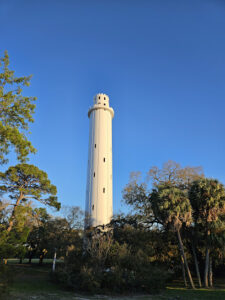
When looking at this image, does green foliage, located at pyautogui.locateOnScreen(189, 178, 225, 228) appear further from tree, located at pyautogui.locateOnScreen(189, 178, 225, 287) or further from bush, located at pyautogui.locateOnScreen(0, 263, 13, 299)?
bush, located at pyautogui.locateOnScreen(0, 263, 13, 299)

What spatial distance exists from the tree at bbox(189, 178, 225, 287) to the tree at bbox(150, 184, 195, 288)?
1362mm

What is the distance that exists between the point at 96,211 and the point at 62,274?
15314 mm

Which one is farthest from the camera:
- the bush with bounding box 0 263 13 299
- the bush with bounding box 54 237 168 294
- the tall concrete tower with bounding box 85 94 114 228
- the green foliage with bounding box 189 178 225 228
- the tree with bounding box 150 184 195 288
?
the tall concrete tower with bounding box 85 94 114 228

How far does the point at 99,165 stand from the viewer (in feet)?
116

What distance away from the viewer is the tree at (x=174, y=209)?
2044 cm

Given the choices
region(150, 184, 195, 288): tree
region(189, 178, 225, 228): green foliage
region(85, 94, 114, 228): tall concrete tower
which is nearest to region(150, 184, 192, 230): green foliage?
region(150, 184, 195, 288): tree


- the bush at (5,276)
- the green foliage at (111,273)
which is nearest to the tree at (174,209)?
the green foliage at (111,273)

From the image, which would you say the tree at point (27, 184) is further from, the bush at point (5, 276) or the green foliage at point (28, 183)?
the bush at point (5, 276)

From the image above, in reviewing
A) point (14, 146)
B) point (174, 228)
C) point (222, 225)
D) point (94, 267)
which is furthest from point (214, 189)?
point (14, 146)

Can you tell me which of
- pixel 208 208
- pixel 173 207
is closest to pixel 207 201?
pixel 208 208

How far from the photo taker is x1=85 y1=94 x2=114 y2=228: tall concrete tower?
32562 mm

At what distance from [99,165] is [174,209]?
16.9m

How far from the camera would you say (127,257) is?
17438mm

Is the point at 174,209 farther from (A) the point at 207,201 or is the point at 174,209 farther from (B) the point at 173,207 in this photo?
(A) the point at 207,201
